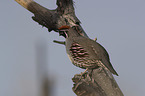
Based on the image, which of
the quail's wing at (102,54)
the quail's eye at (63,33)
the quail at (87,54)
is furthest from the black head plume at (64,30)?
the quail's wing at (102,54)

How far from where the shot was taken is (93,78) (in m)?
5.84

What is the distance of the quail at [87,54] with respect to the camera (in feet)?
17.0

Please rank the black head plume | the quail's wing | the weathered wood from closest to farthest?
the quail's wing, the weathered wood, the black head plume

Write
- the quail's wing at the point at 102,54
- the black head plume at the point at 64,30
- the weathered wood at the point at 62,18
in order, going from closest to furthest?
the quail's wing at the point at 102,54 < the weathered wood at the point at 62,18 < the black head plume at the point at 64,30

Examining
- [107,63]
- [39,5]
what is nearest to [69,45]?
[107,63]

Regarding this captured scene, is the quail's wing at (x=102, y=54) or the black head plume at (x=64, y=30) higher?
the black head plume at (x=64, y=30)

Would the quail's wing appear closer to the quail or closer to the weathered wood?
the quail

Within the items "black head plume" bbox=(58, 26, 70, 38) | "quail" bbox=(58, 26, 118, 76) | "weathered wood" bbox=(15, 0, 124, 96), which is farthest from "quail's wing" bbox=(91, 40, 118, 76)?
"black head plume" bbox=(58, 26, 70, 38)

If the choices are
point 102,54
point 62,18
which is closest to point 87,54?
point 102,54

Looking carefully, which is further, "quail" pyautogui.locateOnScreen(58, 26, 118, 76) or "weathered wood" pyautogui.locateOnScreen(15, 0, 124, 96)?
"weathered wood" pyautogui.locateOnScreen(15, 0, 124, 96)

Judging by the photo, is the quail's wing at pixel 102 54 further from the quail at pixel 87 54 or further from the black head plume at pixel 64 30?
the black head plume at pixel 64 30

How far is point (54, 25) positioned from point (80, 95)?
3101 mm

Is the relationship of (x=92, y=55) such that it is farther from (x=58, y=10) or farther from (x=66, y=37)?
(x=58, y=10)

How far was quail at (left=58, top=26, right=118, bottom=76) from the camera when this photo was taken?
5188 mm
